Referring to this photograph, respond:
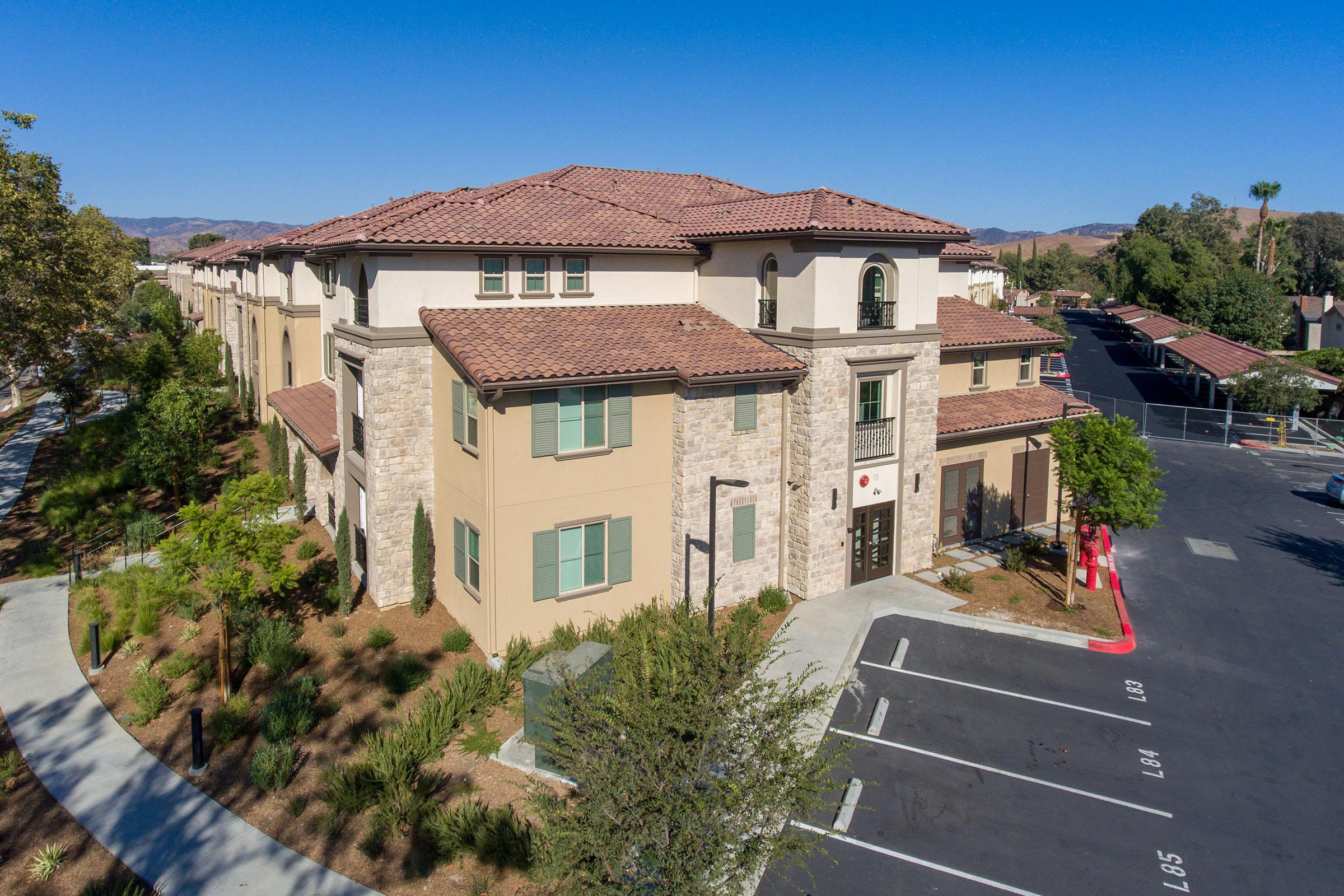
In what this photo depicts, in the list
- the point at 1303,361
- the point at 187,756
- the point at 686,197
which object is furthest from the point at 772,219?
the point at 1303,361

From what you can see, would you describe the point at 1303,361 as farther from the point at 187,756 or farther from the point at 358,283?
the point at 187,756

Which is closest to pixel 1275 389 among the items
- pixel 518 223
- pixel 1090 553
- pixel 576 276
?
pixel 1090 553

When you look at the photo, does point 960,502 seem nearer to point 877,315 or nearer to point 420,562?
point 877,315

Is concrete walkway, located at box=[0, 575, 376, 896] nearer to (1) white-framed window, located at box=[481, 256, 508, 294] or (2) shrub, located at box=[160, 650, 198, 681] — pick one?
(2) shrub, located at box=[160, 650, 198, 681]

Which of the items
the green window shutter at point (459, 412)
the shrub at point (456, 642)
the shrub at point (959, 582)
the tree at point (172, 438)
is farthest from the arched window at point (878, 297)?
the tree at point (172, 438)

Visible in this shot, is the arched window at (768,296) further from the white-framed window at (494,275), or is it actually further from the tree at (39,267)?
the tree at (39,267)

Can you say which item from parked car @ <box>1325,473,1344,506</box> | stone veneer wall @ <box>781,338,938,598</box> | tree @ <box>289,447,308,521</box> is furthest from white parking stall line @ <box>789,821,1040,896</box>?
parked car @ <box>1325,473,1344,506</box>
